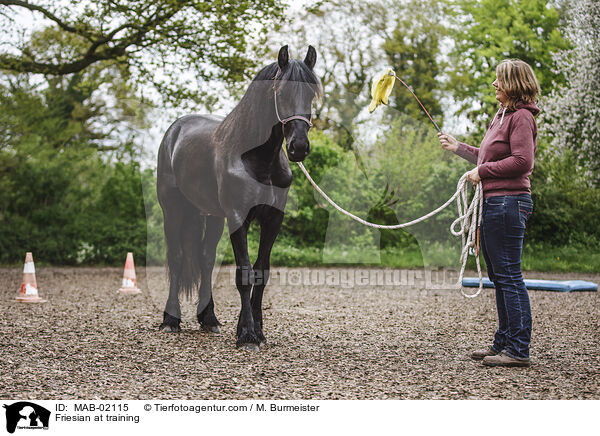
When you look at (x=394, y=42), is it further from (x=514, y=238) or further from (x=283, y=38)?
(x=514, y=238)

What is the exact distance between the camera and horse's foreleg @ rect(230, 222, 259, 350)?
4.33 m

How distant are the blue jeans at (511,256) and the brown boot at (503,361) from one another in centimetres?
3

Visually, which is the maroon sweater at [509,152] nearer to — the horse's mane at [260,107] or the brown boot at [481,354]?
the brown boot at [481,354]

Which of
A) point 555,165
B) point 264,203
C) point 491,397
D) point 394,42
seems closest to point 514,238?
point 491,397

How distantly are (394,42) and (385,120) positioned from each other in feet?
30.1

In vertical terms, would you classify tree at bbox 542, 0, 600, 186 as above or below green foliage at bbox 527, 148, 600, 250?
above

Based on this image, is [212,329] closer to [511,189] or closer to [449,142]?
[449,142]

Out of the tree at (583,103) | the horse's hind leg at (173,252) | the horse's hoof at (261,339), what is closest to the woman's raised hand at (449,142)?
the horse's hoof at (261,339)

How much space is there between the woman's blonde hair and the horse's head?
122cm

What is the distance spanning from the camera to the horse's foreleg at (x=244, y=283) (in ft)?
14.2

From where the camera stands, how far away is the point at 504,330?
3996 mm
